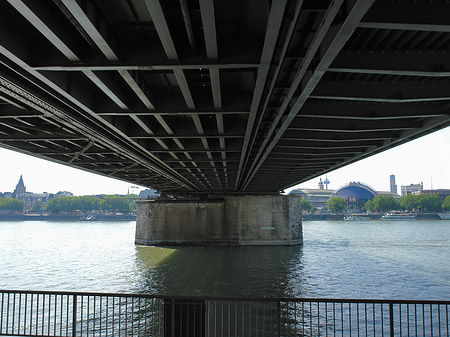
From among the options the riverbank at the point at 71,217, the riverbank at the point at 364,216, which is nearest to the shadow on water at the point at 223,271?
the riverbank at the point at 364,216

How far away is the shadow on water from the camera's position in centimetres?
2341

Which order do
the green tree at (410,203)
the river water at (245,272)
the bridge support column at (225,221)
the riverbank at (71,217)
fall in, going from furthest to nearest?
the riverbank at (71,217), the green tree at (410,203), the bridge support column at (225,221), the river water at (245,272)

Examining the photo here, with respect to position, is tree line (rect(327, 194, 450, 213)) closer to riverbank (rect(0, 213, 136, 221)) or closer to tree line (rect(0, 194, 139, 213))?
riverbank (rect(0, 213, 136, 221))

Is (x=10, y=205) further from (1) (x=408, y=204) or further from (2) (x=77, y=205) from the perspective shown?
(1) (x=408, y=204)

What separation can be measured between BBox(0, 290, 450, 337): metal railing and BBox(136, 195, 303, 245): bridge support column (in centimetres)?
2880

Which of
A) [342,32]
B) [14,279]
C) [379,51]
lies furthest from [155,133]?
[14,279]

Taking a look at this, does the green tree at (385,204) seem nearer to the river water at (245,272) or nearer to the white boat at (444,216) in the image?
Answer: the white boat at (444,216)

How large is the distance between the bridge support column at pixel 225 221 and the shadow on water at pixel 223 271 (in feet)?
10.3

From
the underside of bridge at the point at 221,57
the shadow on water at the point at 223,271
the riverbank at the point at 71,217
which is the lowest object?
the riverbank at the point at 71,217

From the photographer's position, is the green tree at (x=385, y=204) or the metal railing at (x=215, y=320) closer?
the metal railing at (x=215, y=320)

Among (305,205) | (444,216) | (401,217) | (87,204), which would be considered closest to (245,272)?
(401,217)

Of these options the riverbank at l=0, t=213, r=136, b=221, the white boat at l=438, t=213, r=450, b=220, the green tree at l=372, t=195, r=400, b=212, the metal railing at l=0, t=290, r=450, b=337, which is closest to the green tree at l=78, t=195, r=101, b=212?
the riverbank at l=0, t=213, r=136, b=221

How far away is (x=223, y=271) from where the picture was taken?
98.7ft

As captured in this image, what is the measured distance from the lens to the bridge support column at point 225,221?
48688 millimetres
